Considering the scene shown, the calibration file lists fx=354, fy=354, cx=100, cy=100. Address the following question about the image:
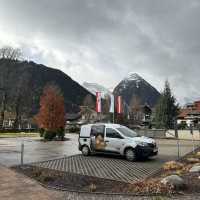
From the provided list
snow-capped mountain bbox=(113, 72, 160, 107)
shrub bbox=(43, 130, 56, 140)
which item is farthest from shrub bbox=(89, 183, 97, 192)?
snow-capped mountain bbox=(113, 72, 160, 107)

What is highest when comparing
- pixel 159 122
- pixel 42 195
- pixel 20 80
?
pixel 20 80

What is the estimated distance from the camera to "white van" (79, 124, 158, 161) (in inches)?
726

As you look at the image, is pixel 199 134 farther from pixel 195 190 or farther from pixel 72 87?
pixel 72 87

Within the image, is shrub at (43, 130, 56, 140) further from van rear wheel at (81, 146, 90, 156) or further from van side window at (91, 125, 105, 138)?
van side window at (91, 125, 105, 138)

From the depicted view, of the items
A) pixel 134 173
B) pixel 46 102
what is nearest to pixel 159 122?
pixel 46 102

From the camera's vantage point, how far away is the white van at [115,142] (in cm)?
1844

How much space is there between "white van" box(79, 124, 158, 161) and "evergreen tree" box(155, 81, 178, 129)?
136 ft

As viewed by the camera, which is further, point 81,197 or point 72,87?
point 72,87

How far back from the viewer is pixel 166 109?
61.4 metres

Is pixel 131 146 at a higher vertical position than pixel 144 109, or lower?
lower

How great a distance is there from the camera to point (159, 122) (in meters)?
61.8

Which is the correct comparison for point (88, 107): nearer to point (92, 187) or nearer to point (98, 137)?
point (98, 137)

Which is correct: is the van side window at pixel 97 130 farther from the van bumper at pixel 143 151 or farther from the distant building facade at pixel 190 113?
the distant building facade at pixel 190 113

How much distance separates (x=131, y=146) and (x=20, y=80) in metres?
49.4
